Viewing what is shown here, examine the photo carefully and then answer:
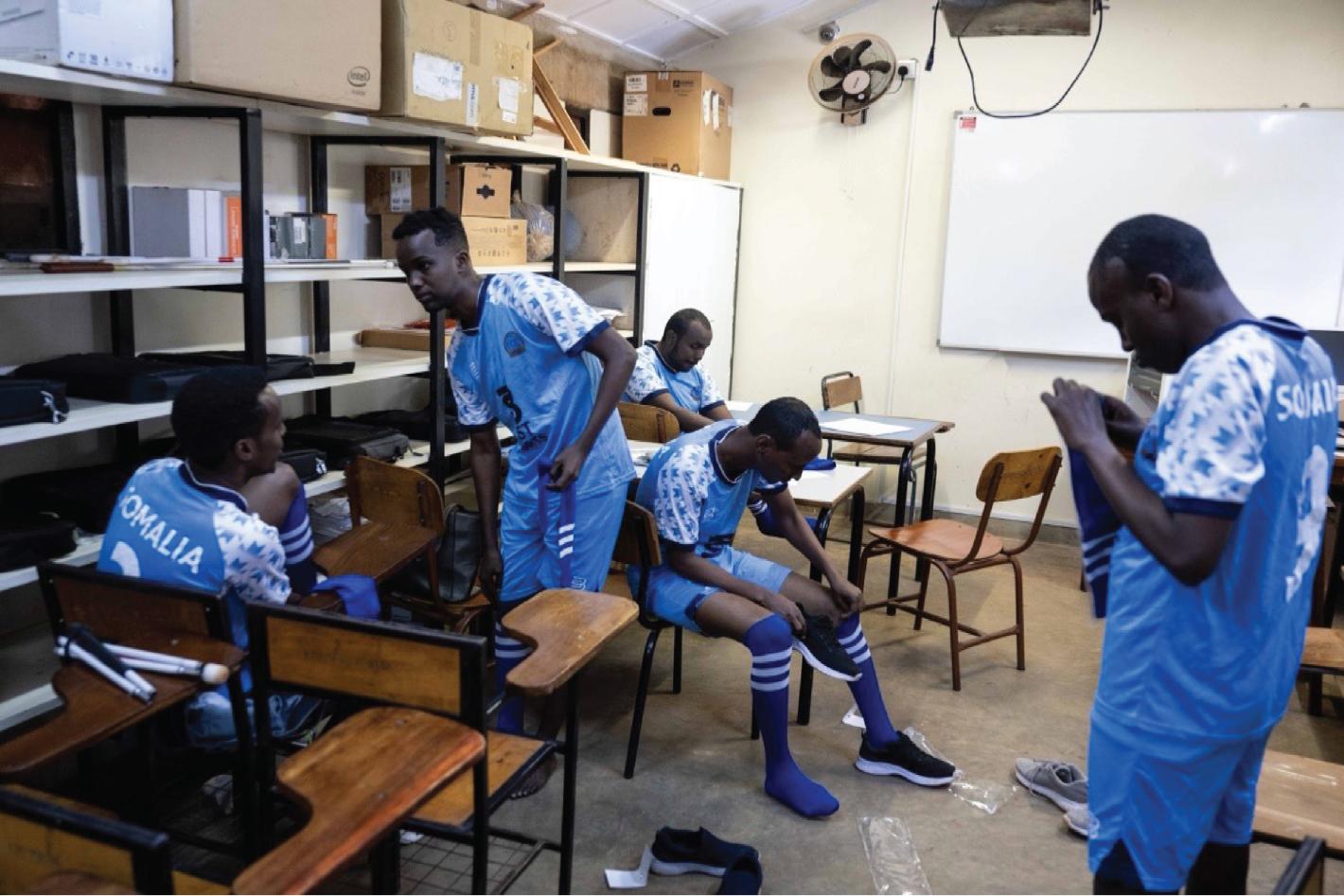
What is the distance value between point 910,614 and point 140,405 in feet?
Answer: 9.49

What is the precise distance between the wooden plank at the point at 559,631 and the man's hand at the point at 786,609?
2.47ft

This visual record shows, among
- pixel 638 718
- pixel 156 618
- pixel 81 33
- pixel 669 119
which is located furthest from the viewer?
pixel 669 119

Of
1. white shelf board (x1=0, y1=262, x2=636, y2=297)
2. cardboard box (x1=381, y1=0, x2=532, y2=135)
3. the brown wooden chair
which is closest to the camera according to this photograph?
white shelf board (x1=0, y1=262, x2=636, y2=297)

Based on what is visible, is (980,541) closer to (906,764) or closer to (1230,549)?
(906,764)

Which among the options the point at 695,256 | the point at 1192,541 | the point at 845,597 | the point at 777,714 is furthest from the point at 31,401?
the point at 695,256

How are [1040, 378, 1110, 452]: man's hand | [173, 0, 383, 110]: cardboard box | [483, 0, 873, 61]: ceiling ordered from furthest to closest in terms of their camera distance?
[483, 0, 873, 61]: ceiling < [173, 0, 383, 110]: cardboard box < [1040, 378, 1110, 452]: man's hand

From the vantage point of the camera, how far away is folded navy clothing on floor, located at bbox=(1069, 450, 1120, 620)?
5.05ft

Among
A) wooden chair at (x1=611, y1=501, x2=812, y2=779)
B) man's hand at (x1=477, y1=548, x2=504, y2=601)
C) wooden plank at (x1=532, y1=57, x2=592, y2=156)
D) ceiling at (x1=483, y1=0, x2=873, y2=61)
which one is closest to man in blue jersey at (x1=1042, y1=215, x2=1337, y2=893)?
wooden chair at (x1=611, y1=501, x2=812, y2=779)

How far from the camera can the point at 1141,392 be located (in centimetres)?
488

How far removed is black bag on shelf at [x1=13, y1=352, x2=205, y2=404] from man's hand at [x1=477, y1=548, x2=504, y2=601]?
85cm

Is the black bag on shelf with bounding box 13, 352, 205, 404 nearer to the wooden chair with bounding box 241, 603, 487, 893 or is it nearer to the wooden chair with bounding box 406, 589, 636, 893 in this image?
the wooden chair with bounding box 241, 603, 487, 893

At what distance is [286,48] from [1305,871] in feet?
8.66

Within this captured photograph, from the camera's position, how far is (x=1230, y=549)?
136 cm

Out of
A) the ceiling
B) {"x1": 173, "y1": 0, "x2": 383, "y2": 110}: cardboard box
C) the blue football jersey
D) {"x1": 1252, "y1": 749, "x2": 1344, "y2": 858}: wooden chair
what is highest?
the ceiling
